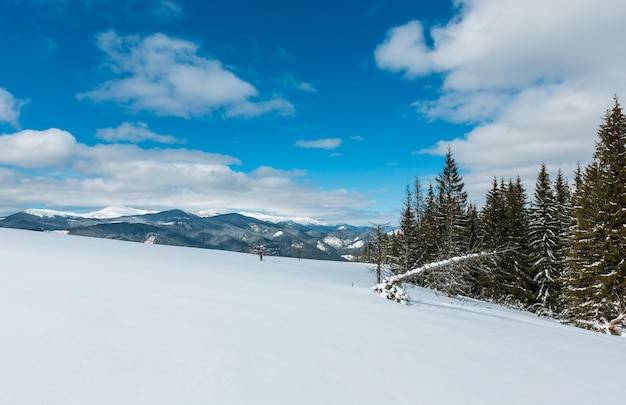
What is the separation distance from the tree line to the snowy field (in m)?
5.41

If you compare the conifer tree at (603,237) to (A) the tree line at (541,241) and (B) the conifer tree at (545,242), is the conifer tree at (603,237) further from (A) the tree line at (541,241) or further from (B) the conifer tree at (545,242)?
(B) the conifer tree at (545,242)

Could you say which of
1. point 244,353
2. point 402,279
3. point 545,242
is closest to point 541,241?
point 545,242

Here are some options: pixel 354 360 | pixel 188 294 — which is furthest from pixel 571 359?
pixel 188 294


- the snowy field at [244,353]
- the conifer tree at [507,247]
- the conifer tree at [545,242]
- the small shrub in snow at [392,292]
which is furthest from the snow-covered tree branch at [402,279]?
the conifer tree at [545,242]

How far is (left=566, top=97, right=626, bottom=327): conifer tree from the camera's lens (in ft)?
62.2

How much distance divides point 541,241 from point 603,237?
36.4ft

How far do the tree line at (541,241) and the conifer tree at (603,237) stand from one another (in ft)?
0.15

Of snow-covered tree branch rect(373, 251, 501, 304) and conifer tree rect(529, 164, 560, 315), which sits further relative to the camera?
conifer tree rect(529, 164, 560, 315)

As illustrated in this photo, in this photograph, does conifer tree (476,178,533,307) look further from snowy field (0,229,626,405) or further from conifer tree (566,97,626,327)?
snowy field (0,229,626,405)

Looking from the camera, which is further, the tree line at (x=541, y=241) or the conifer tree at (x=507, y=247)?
the conifer tree at (x=507, y=247)

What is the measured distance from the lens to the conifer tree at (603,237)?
19.0 meters

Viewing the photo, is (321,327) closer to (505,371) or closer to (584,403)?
(505,371)

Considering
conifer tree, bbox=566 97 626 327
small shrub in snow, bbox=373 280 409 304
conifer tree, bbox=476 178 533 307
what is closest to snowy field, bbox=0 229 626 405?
small shrub in snow, bbox=373 280 409 304

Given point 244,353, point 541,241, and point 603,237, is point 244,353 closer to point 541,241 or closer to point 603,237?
point 603,237
